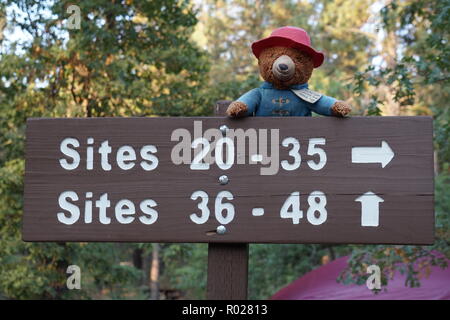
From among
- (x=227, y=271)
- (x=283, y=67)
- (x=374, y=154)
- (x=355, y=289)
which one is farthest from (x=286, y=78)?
(x=355, y=289)

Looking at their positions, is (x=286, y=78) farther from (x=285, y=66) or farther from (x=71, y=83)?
(x=71, y=83)

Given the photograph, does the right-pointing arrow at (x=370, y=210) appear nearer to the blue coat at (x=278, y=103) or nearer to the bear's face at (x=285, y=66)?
the blue coat at (x=278, y=103)

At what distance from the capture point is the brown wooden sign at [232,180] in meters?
2.28

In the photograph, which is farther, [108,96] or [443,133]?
[108,96]

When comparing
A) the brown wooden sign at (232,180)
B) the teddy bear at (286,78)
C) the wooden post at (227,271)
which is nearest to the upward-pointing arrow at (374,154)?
the brown wooden sign at (232,180)

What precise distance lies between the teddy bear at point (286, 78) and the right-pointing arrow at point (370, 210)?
434mm

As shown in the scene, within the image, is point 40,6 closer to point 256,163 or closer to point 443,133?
point 443,133

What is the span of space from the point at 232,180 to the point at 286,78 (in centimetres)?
58

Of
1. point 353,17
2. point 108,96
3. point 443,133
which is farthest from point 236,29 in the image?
point 443,133

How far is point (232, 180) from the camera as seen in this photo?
7.68 ft

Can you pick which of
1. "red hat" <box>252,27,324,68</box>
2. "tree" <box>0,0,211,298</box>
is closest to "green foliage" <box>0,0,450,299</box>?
"tree" <box>0,0,211,298</box>

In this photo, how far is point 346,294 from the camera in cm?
988
